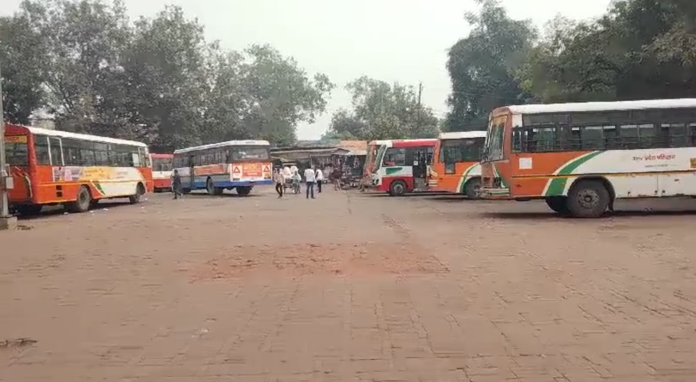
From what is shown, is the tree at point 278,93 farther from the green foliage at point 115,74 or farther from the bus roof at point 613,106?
the bus roof at point 613,106

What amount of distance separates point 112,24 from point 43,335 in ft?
124

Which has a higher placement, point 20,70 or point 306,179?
point 20,70

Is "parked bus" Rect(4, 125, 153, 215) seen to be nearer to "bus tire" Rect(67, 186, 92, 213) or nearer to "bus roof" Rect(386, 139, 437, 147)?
"bus tire" Rect(67, 186, 92, 213)

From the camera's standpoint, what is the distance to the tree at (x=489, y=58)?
136 feet

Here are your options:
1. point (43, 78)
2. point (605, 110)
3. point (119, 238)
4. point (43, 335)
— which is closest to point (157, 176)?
point (43, 78)

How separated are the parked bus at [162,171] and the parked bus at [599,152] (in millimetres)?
31051

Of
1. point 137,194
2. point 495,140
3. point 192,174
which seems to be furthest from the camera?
point 192,174

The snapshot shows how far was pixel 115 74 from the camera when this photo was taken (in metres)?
40.6

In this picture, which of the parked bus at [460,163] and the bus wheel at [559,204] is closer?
the bus wheel at [559,204]

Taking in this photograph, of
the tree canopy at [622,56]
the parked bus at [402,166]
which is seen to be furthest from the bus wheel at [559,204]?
the parked bus at [402,166]

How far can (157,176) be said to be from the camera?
43.1 m

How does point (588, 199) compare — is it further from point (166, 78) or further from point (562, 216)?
point (166, 78)

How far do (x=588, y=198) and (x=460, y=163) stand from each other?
9869mm

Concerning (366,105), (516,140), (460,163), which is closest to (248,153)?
(460,163)
